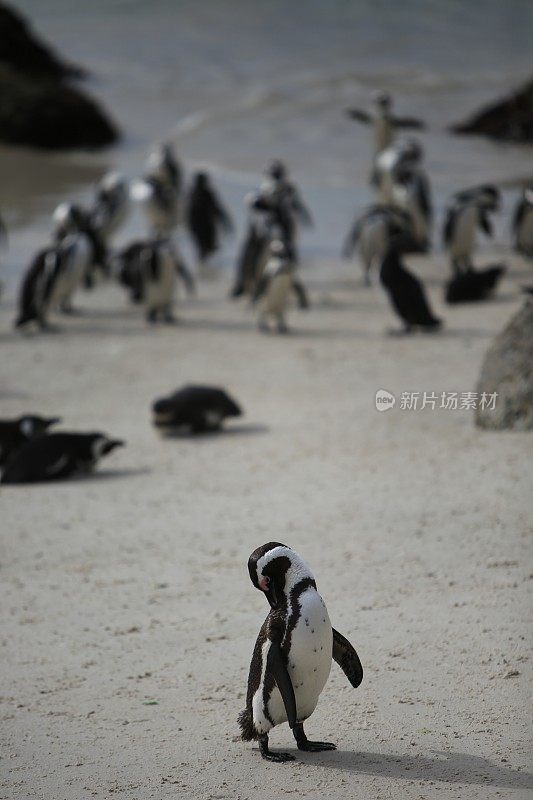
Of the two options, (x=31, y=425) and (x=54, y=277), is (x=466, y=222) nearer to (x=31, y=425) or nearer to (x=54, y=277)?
(x=54, y=277)

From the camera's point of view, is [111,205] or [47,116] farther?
[47,116]

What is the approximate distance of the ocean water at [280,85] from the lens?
18734 mm

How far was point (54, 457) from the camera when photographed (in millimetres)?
6832

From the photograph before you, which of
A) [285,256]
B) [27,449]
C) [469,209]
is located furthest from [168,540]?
[469,209]

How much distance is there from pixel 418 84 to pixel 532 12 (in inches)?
349

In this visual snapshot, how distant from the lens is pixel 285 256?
10.9m

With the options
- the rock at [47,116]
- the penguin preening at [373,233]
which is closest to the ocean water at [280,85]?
the rock at [47,116]

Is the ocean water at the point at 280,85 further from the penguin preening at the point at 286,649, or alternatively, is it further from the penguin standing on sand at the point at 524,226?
the penguin preening at the point at 286,649

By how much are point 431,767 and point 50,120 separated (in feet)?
68.4

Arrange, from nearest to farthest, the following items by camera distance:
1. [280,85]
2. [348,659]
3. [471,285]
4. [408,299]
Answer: [348,659] < [408,299] < [471,285] < [280,85]

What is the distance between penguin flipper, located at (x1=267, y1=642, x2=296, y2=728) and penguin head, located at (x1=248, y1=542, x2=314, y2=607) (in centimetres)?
13

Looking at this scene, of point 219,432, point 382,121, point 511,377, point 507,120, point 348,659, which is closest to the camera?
point 348,659

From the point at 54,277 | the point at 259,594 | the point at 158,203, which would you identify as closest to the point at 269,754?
the point at 259,594

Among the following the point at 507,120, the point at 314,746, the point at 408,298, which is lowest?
the point at 408,298
